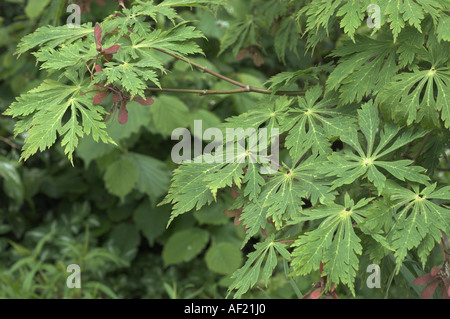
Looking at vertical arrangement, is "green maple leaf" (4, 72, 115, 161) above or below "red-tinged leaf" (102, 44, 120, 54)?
below

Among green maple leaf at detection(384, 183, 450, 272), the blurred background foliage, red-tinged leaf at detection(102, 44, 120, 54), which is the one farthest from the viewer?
the blurred background foliage

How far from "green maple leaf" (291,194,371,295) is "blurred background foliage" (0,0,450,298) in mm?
1090

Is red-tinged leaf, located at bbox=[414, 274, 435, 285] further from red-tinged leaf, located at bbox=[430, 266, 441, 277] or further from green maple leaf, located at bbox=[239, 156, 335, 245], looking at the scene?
green maple leaf, located at bbox=[239, 156, 335, 245]

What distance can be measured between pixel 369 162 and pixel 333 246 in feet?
0.69

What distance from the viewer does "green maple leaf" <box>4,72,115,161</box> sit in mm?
1054

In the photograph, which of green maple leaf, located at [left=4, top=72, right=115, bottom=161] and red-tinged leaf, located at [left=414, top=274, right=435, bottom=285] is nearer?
green maple leaf, located at [left=4, top=72, right=115, bottom=161]

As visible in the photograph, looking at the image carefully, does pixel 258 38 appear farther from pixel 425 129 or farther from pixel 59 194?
pixel 59 194

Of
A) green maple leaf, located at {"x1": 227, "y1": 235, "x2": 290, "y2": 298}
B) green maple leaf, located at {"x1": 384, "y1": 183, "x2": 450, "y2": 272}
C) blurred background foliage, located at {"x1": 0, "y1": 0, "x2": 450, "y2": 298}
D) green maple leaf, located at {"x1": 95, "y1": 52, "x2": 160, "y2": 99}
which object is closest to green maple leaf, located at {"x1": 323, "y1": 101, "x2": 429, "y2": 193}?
green maple leaf, located at {"x1": 384, "y1": 183, "x2": 450, "y2": 272}

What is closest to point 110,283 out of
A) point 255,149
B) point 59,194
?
point 59,194

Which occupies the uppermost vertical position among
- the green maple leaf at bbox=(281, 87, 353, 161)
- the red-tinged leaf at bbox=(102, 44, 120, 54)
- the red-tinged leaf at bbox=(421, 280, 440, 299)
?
the red-tinged leaf at bbox=(102, 44, 120, 54)

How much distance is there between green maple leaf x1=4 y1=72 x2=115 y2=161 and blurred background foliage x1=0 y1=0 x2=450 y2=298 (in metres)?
1.08

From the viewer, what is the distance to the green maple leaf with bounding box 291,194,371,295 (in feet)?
3.27

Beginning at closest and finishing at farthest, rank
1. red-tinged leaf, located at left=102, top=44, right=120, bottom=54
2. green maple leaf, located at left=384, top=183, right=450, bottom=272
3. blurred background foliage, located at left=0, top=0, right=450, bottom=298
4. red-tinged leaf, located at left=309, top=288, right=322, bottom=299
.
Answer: green maple leaf, located at left=384, top=183, right=450, bottom=272, red-tinged leaf, located at left=102, top=44, right=120, bottom=54, red-tinged leaf, located at left=309, top=288, right=322, bottom=299, blurred background foliage, located at left=0, top=0, right=450, bottom=298

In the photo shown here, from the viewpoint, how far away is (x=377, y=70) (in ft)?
3.77
